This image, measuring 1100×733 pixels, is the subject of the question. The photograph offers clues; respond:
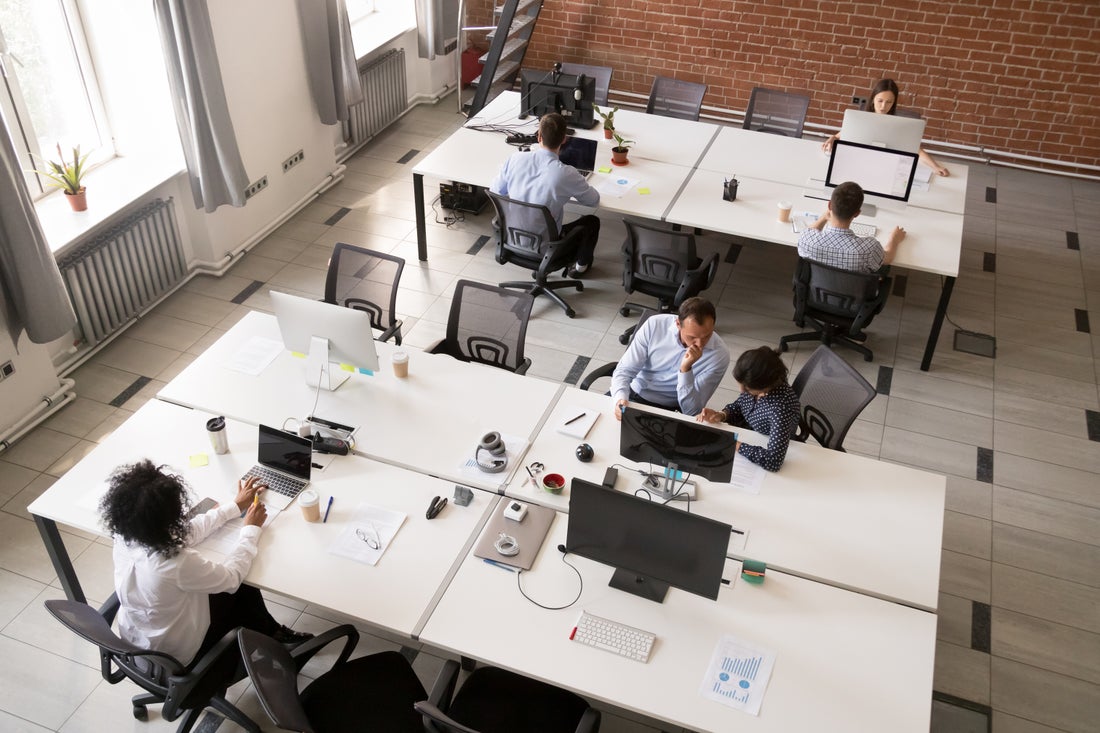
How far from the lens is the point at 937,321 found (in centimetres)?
564

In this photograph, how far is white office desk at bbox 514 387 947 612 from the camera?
3.45m

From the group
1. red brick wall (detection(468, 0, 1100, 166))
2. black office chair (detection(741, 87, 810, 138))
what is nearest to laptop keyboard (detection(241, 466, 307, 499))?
black office chair (detection(741, 87, 810, 138))

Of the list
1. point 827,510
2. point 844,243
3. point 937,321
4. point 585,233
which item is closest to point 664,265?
point 585,233

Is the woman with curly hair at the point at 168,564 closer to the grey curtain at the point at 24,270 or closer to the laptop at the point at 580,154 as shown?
the grey curtain at the point at 24,270

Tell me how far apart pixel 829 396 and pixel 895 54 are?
5581 mm

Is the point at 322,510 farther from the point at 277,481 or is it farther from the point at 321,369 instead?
the point at 321,369

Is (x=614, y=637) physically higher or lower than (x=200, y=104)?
lower

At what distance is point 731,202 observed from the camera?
6109 millimetres

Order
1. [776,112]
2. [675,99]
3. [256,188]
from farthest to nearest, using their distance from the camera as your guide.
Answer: [675,99], [776,112], [256,188]

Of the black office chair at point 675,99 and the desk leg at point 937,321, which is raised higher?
the black office chair at point 675,99

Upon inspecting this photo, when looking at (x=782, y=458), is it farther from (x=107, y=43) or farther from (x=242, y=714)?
(x=107, y=43)

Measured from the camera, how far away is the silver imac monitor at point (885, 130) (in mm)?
6000

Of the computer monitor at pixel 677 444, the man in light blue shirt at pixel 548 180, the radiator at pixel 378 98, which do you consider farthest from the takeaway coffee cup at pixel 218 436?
the radiator at pixel 378 98

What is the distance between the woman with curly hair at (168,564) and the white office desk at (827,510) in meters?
1.17
